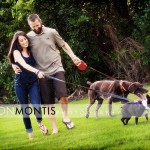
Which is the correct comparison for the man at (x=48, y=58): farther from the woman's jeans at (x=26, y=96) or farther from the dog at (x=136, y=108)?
the dog at (x=136, y=108)

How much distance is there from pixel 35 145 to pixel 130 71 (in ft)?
38.9

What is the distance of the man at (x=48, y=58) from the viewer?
7.26m

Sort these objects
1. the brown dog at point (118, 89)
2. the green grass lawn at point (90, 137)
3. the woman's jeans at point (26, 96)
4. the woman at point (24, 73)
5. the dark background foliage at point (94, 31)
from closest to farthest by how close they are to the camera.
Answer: the green grass lawn at point (90, 137) < the woman at point (24, 73) < the woman's jeans at point (26, 96) < the brown dog at point (118, 89) < the dark background foliage at point (94, 31)

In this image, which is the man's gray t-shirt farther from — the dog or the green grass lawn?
the dog

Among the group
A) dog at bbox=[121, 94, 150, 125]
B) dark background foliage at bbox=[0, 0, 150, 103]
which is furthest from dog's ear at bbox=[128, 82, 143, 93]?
dark background foliage at bbox=[0, 0, 150, 103]

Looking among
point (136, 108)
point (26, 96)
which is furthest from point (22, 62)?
point (136, 108)

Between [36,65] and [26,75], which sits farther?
[36,65]

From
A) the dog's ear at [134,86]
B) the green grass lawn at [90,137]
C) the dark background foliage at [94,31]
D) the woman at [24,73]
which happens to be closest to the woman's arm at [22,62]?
the woman at [24,73]

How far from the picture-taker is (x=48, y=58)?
24.1 ft

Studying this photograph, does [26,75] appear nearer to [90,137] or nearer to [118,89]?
[90,137]

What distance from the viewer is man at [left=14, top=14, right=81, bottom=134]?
7258mm

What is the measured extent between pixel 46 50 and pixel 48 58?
0.13m

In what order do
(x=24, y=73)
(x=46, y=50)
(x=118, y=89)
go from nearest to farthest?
(x=24, y=73) → (x=46, y=50) → (x=118, y=89)

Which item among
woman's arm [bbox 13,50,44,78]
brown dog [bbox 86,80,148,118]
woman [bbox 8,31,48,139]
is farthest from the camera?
brown dog [bbox 86,80,148,118]
